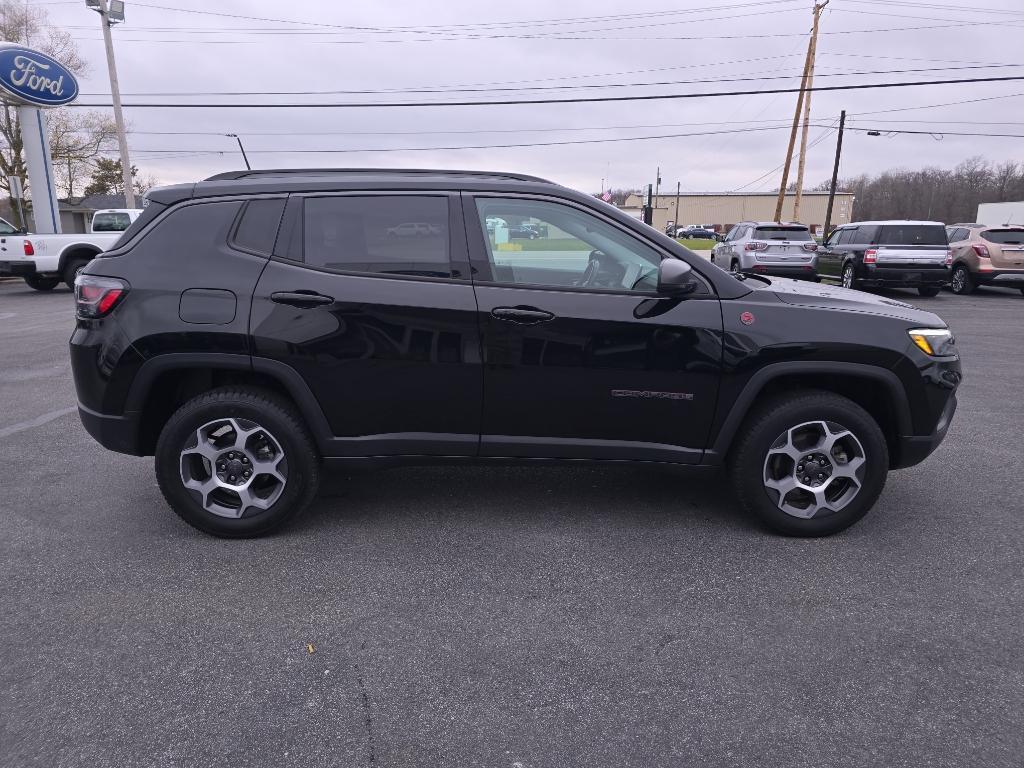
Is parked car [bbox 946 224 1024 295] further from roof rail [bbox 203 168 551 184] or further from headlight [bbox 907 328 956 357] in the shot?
roof rail [bbox 203 168 551 184]

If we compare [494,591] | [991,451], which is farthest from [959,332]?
[494,591]

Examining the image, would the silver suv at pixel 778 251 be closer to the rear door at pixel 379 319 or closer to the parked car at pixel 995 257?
the parked car at pixel 995 257

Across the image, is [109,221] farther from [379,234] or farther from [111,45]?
[379,234]

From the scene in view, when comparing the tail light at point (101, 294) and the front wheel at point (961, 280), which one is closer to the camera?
the tail light at point (101, 294)

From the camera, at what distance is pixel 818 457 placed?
11.9 ft

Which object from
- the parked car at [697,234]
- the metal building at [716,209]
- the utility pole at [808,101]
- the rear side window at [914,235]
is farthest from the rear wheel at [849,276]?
the metal building at [716,209]

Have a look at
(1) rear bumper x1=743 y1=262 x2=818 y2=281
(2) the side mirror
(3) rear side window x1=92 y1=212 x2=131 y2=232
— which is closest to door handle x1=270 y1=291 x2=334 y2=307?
(2) the side mirror

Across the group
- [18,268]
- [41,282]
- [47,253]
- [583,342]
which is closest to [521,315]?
[583,342]

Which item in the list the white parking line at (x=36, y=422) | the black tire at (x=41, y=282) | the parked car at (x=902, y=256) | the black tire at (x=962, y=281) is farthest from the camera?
the black tire at (x=41, y=282)

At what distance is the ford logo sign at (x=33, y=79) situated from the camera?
741 inches

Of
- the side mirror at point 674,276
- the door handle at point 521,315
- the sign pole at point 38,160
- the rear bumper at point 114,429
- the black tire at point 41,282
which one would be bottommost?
the black tire at point 41,282

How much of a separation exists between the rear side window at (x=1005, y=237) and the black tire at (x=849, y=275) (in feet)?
10.5

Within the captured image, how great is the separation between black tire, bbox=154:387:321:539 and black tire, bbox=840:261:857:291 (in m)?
15.8

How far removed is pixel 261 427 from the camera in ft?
11.7
